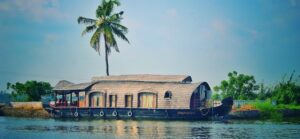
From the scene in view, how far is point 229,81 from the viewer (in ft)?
172

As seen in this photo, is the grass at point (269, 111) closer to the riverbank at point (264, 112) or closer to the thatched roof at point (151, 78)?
the riverbank at point (264, 112)

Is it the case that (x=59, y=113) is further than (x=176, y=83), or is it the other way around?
(x=59, y=113)

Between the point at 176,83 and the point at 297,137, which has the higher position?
the point at 176,83

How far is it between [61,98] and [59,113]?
3.79m

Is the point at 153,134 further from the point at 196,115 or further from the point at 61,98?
the point at 61,98

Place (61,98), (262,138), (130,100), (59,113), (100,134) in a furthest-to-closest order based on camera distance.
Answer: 1. (61,98)
2. (59,113)
3. (130,100)
4. (100,134)
5. (262,138)

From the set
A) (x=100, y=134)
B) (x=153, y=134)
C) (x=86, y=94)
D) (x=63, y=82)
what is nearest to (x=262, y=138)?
(x=153, y=134)

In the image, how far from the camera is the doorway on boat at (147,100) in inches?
1668

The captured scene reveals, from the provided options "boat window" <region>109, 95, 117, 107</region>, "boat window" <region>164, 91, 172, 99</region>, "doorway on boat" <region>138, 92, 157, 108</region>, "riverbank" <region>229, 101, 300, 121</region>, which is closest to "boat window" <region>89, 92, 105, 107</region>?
"boat window" <region>109, 95, 117, 107</region>

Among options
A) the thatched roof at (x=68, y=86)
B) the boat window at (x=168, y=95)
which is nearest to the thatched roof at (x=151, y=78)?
the boat window at (x=168, y=95)

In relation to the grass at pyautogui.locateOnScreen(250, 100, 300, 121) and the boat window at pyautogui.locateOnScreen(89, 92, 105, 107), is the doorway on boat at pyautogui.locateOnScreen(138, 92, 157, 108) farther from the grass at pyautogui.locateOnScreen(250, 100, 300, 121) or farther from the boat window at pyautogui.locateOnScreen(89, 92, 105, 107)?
the grass at pyautogui.locateOnScreen(250, 100, 300, 121)

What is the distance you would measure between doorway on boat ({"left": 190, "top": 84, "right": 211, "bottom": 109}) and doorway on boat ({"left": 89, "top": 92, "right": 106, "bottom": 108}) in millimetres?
7831

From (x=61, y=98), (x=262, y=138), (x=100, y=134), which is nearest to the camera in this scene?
(x=262, y=138)

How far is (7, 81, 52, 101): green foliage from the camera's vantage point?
177 ft
